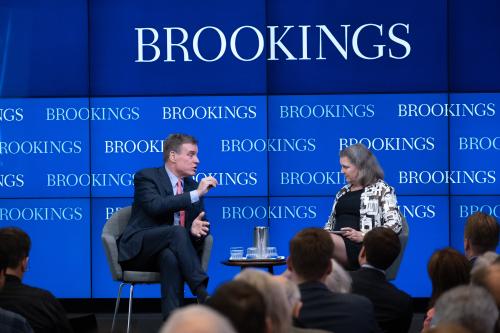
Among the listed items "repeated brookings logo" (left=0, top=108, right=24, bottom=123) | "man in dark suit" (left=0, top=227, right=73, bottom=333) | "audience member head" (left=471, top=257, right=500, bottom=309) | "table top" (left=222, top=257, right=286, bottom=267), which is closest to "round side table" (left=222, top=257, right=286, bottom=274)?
"table top" (left=222, top=257, right=286, bottom=267)

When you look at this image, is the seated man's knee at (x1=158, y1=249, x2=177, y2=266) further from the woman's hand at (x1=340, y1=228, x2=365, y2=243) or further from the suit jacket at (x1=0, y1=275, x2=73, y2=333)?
the suit jacket at (x1=0, y1=275, x2=73, y2=333)

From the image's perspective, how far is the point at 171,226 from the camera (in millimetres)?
6016

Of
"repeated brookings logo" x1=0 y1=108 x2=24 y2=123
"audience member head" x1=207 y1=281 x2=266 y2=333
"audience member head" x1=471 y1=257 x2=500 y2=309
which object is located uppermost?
"repeated brookings logo" x1=0 y1=108 x2=24 y2=123

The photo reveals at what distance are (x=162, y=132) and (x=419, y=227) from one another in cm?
213

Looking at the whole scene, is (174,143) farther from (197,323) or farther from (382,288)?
(197,323)

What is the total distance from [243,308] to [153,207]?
162 inches

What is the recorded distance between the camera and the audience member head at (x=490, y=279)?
9.76 feet

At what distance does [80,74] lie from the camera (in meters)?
7.58

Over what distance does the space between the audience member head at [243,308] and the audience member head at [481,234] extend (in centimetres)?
294

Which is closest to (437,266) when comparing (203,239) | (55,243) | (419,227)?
(203,239)

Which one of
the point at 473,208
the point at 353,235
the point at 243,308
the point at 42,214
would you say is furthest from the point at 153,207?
the point at 243,308

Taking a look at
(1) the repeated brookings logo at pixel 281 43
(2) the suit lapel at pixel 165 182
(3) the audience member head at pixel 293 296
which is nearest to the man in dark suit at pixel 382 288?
(3) the audience member head at pixel 293 296

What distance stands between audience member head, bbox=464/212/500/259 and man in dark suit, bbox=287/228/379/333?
1.47 m

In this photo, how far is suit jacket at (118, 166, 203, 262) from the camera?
6.09m
